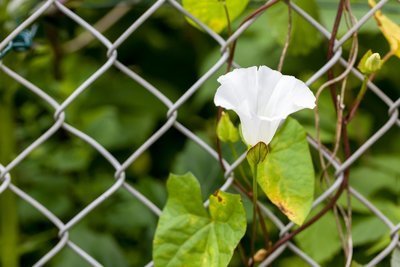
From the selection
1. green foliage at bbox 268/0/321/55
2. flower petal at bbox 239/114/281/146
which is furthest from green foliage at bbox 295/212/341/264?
flower petal at bbox 239/114/281/146

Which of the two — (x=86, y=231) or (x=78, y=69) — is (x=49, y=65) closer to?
(x=78, y=69)

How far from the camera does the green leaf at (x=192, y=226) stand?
1003 millimetres

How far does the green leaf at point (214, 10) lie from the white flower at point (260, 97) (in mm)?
194

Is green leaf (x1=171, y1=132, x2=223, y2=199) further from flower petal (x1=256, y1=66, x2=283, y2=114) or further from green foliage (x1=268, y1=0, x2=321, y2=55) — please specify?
flower petal (x1=256, y1=66, x2=283, y2=114)

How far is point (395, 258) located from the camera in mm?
1120

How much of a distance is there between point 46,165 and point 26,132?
0.30 feet

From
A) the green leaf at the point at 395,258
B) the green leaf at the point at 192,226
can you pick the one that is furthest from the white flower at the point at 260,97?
the green leaf at the point at 395,258

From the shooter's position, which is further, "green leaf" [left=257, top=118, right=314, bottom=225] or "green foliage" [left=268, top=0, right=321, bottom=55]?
"green foliage" [left=268, top=0, right=321, bottom=55]

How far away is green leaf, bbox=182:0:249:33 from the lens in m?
1.07

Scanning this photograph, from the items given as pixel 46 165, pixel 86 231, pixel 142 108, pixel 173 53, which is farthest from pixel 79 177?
pixel 173 53

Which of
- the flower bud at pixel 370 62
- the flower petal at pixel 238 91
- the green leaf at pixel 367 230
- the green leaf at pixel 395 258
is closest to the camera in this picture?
the flower petal at pixel 238 91

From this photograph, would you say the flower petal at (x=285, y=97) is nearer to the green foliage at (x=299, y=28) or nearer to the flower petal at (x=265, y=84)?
the flower petal at (x=265, y=84)

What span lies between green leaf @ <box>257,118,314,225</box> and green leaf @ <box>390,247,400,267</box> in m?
0.16

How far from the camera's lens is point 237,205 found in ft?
3.27
